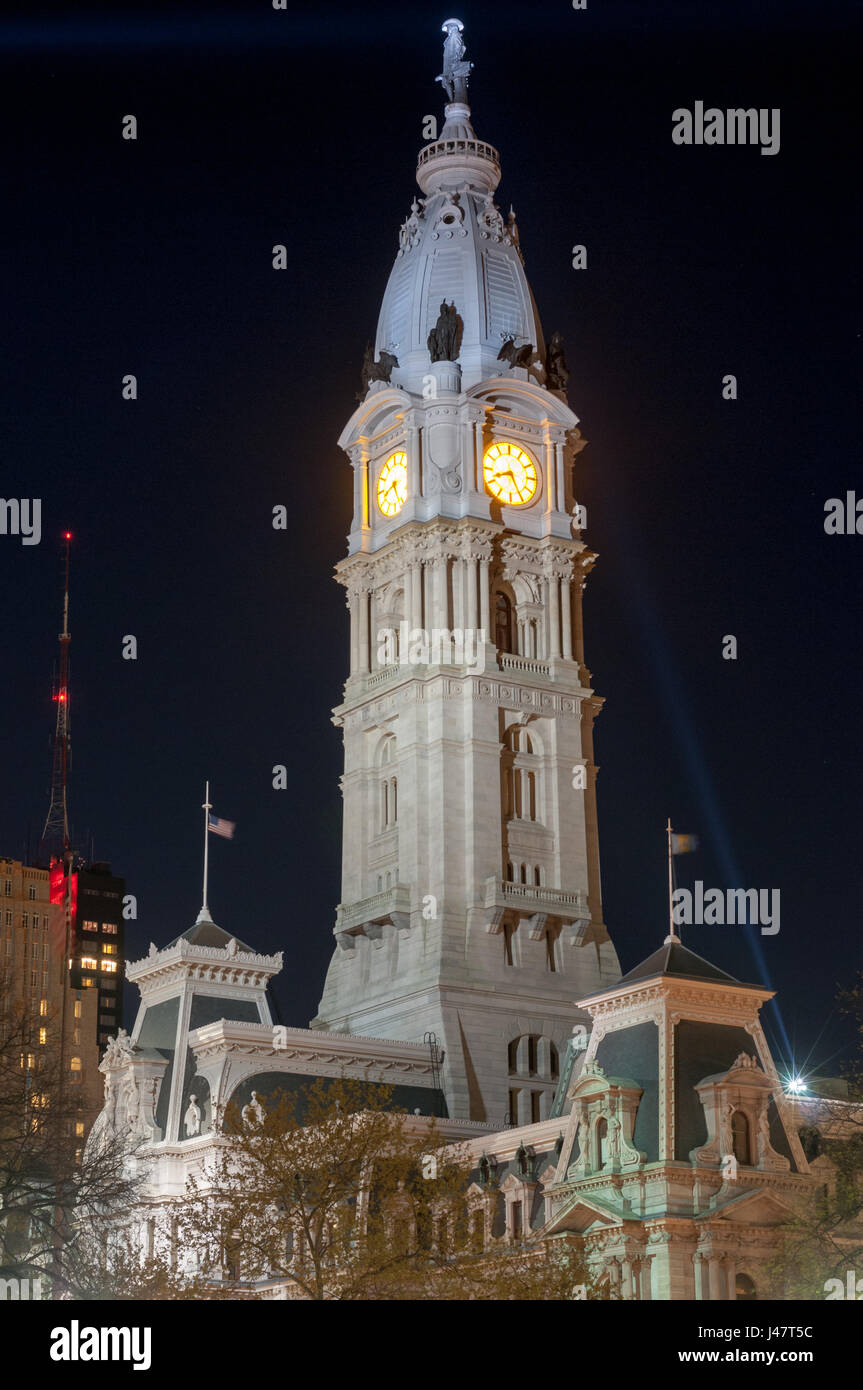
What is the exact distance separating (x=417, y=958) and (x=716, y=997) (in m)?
38.8

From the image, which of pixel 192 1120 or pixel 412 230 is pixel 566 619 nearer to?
pixel 412 230

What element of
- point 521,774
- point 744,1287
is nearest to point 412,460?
point 521,774

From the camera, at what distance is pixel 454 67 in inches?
5482

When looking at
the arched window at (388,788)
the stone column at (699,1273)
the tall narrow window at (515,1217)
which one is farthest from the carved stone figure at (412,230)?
the stone column at (699,1273)

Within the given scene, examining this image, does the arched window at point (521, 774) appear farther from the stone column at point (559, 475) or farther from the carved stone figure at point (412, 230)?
the carved stone figure at point (412, 230)

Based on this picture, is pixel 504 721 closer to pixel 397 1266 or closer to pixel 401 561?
pixel 401 561

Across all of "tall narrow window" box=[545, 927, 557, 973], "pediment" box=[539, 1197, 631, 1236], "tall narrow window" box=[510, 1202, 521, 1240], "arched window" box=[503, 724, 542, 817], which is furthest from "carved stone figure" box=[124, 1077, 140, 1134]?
"pediment" box=[539, 1197, 631, 1236]

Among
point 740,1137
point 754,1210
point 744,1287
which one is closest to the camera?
point 744,1287

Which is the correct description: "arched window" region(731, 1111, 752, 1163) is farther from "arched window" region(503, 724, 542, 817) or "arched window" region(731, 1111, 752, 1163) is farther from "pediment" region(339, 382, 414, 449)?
"pediment" region(339, 382, 414, 449)

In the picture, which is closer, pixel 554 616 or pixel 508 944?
pixel 508 944

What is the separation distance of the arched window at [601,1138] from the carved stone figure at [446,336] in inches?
2337

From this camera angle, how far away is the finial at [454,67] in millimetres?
138375

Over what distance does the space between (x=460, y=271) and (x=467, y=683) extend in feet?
82.4
